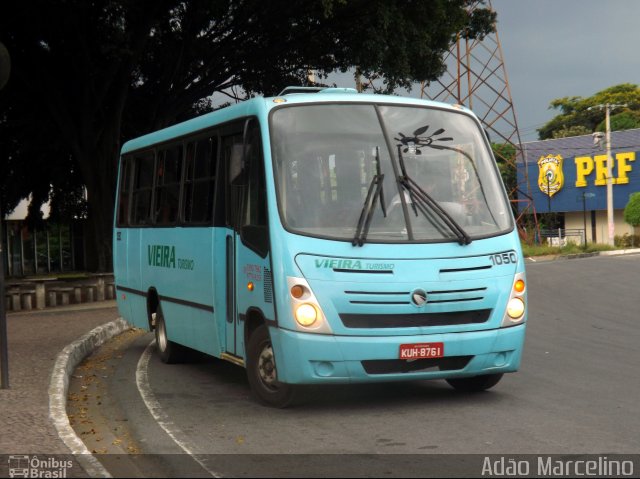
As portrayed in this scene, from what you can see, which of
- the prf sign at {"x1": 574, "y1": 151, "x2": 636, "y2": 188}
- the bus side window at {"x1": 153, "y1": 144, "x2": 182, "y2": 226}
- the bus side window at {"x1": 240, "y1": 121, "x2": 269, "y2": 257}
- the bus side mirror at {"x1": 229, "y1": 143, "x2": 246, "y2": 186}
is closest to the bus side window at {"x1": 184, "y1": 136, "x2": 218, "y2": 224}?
the bus side window at {"x1": 153, "y1": 144, "x2": 182, "y2": 226}

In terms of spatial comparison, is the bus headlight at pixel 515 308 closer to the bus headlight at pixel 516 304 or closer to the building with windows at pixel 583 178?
the bus headlight at pixel 516 304

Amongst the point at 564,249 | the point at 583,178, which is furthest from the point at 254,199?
the point at 583,178

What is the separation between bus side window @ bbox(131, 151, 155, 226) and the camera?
1235 cm

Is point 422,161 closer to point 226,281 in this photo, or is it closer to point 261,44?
point 226,281

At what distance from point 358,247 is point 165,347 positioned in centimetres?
457

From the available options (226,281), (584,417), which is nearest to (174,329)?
(226,281)

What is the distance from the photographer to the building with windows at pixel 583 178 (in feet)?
191

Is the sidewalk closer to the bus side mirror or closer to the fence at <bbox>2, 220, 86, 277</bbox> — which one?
the bus side mirror

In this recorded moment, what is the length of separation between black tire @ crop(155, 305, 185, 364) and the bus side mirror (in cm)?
300

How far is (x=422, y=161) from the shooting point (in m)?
8.63

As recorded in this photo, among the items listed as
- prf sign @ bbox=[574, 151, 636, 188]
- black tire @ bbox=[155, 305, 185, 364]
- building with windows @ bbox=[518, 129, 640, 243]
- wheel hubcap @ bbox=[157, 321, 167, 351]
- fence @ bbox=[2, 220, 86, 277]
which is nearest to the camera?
black tire @ bbox=[155, 305, 185, 364]

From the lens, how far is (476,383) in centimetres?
896

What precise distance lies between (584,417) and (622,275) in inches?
872

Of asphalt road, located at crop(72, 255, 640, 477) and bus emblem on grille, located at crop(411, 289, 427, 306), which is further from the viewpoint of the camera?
bus emblem on grille, located at crop(411, 289, 427, 306)
